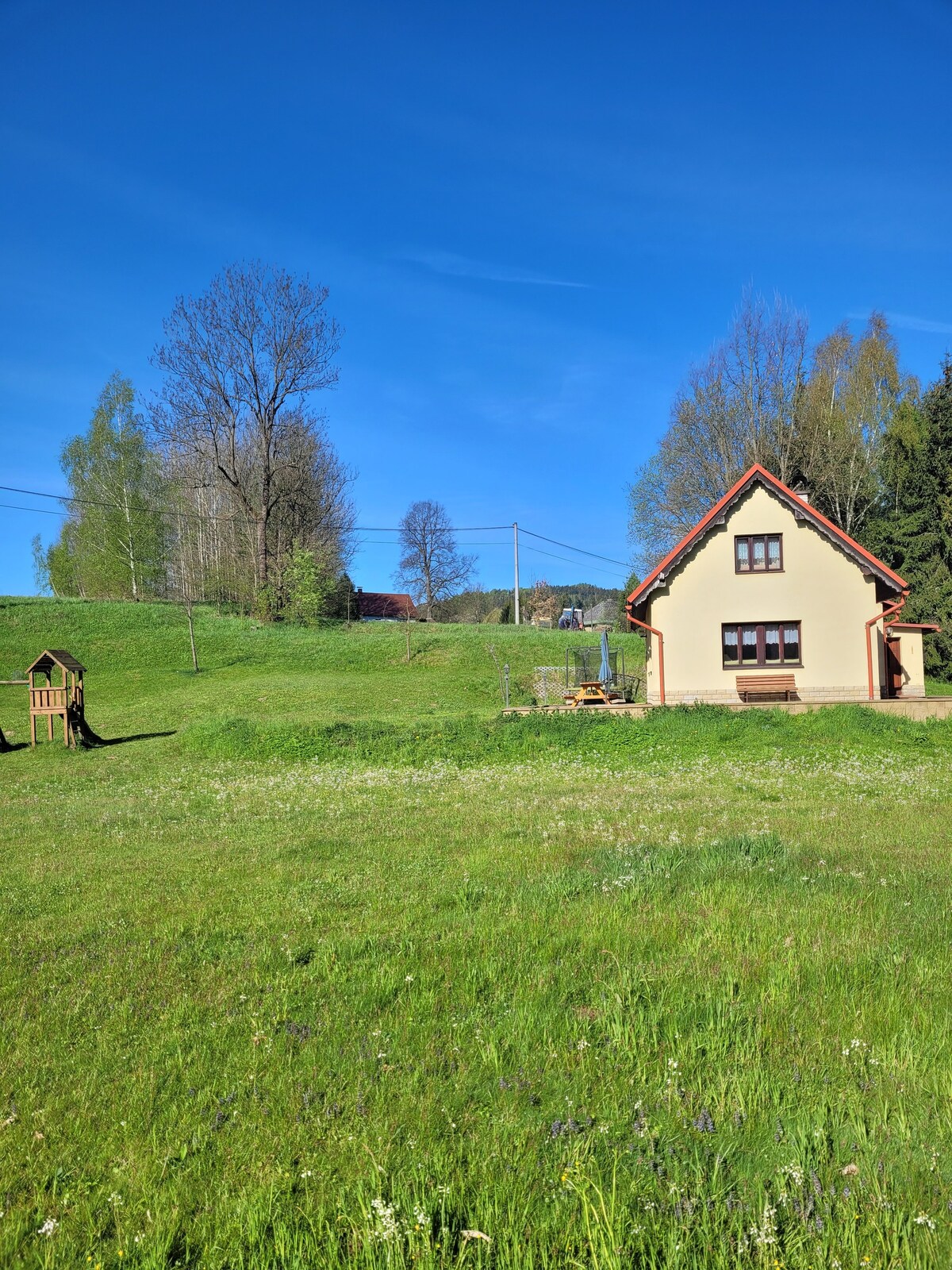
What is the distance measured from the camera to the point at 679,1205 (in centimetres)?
298

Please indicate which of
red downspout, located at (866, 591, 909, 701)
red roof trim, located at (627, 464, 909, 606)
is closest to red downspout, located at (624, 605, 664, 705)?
red roof trim, located at (627, 464, 909, 606)

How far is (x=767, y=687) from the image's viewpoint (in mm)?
27547

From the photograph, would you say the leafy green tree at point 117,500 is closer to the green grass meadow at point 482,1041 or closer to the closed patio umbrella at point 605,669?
the closed patio umbrella at point 605,669

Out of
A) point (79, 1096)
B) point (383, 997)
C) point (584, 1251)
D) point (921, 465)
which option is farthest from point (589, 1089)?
point (921, 465)

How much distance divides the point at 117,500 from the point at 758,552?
4545cm

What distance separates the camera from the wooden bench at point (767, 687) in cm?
2750

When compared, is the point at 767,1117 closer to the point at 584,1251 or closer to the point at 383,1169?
the point at 584,1251

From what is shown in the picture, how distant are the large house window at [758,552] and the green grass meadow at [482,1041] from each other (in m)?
18.2

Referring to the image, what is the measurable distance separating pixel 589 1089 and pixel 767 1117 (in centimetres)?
80

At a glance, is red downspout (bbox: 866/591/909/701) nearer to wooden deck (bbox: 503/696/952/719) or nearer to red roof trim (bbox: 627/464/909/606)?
red roof trim (bbox: 627/464/909/606)

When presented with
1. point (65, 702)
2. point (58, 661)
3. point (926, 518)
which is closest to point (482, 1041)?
point (65, 702)

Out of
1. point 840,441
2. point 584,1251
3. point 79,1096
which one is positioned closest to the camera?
point 584,1251

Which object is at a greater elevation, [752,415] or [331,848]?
Answer: [752,415]

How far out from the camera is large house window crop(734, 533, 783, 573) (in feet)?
92.4
